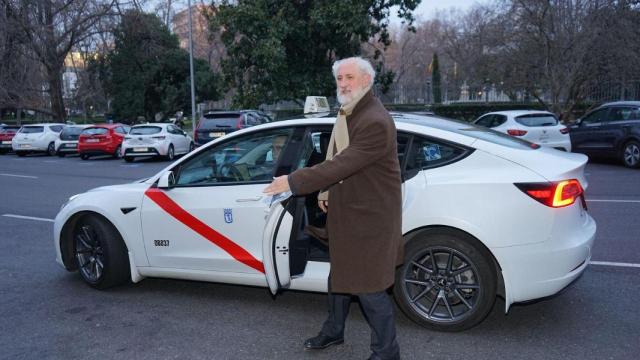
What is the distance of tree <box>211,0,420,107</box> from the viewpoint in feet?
64.4

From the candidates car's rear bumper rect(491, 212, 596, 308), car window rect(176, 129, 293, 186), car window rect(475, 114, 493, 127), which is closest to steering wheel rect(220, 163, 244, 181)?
car window rect(176, 129, 293, 186)

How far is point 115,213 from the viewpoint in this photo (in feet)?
16.2

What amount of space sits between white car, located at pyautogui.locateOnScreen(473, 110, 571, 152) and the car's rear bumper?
11135 millimetres

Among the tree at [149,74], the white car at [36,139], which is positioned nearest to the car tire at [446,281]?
the white car at [36,139]

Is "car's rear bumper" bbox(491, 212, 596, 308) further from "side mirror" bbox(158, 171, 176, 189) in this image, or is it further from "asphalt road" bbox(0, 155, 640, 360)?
"side mirror" bbox(158, 171, 176, 189)

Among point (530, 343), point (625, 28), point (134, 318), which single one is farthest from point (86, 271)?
point (625, 28)

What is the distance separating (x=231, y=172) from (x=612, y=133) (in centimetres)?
1203

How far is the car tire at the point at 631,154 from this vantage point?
1321 cm

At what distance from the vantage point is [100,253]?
5066 mm

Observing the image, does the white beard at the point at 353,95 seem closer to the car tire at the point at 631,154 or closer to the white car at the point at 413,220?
the white car at the point at 413,220

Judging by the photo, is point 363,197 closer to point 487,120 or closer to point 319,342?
point 319,342

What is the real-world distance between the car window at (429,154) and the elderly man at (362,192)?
98 centimetres

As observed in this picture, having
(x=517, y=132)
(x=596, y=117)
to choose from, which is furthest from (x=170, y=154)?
(x=596, y=117)

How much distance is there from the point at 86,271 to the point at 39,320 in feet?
2.57
